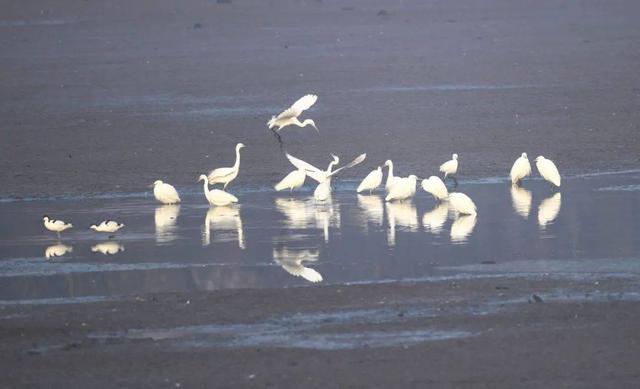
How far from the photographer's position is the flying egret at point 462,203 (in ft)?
46.5

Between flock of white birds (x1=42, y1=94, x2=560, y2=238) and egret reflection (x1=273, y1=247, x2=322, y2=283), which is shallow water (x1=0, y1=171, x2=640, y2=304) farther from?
flock of white birds (x1=42, y1=94, x2=560, y2=238)

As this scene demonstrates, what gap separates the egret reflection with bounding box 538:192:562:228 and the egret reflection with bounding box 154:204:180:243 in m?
A: 3.53

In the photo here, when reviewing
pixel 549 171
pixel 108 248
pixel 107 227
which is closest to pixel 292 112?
pixel 549 171

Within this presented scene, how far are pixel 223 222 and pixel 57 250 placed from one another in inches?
79.7

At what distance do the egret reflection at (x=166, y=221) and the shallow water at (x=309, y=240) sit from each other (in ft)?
0.04

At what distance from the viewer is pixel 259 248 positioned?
1274 cm

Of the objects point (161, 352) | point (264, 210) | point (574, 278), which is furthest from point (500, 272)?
point (264, 210)

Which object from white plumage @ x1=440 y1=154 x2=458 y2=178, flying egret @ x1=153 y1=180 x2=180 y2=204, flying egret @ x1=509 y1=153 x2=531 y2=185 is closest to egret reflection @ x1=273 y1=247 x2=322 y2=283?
flying egret @ x1=153 y1=180 x2=180 y2=204

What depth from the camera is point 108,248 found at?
1309 centimetres

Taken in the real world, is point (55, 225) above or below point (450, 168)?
below

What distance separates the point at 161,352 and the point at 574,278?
3.45m

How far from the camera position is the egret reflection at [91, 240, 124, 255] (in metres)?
12.9

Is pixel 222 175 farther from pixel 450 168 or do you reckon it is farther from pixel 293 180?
pixel 450 168

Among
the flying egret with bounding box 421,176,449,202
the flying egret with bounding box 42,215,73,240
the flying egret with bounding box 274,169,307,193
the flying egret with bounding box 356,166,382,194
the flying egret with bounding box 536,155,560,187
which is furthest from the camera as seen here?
the flying egret with bounding box 274,169,307,193
